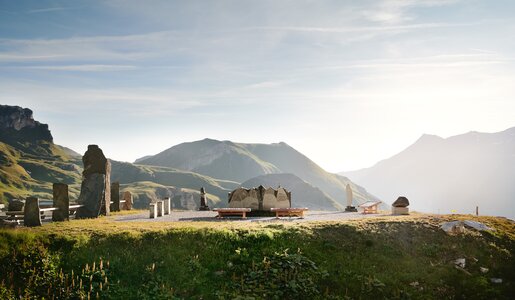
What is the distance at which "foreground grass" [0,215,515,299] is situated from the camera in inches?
745

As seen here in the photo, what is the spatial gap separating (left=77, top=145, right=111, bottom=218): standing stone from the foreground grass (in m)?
8.60

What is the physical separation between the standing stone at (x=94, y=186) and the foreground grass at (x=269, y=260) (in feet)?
28.2

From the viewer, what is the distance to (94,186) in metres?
33.8

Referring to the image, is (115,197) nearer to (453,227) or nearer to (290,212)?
(290,212)

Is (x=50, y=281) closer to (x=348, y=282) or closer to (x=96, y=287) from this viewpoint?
(x=96, y=287)

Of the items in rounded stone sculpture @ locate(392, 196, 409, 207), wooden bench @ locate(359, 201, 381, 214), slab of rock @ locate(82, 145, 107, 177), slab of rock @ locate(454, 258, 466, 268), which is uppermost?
slab of rock @ locate(82, 145, 107, 177)

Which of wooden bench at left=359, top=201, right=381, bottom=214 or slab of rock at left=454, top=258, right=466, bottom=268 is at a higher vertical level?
wooden bench at left=359, top=201, right=381, bottom=214

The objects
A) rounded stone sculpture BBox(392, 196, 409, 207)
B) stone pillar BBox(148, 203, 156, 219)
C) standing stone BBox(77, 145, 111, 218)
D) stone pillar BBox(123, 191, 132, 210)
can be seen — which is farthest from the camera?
stone pillar BBox(123, 191, 132, 210)

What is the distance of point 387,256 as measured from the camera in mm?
24016

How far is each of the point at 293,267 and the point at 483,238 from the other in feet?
53.0

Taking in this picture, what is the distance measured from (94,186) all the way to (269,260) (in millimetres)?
19947

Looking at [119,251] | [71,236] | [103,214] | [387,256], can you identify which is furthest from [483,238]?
[103,214]

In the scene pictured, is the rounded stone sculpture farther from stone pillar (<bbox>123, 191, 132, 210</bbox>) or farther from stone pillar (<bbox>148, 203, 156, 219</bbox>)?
stone pillar (<bbox>123, 191, 132, 210</bbox>)

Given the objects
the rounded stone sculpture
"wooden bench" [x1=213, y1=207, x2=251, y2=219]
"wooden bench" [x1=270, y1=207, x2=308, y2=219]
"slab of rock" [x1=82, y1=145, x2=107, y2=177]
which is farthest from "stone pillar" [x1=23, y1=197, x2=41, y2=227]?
the rounded stone sculpture
